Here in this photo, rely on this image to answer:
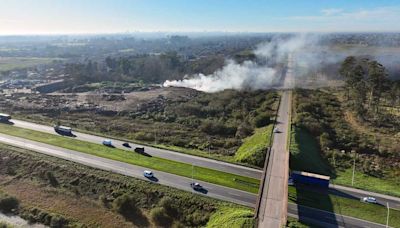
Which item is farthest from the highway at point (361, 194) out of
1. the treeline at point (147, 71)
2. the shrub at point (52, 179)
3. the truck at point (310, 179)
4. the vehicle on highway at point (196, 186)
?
the treeline at point (147, 71)

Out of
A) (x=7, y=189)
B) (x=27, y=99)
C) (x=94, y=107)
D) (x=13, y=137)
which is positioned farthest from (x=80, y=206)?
(x=27, y=99)

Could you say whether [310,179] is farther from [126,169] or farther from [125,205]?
[126,169]

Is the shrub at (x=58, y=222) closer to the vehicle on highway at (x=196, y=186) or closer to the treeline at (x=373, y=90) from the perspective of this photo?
the vehicle on highway at (x=196, y=186)

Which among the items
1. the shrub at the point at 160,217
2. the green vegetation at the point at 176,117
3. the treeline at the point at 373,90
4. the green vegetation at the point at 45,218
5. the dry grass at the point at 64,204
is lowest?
the green vegetation at the point at 45,218

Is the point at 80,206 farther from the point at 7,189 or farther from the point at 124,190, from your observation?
the point at 7,189

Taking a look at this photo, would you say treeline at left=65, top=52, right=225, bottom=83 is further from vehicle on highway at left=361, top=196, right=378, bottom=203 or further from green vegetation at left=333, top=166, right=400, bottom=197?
vehicle on highway at left=361, top=196, right=378, bottom=203

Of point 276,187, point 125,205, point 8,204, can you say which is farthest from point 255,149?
point 8,204
